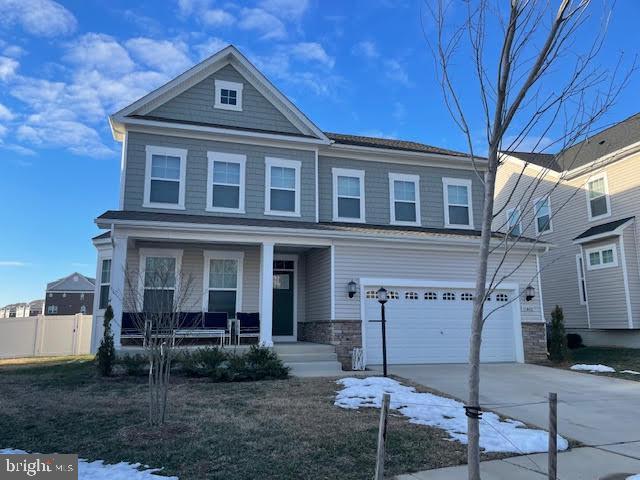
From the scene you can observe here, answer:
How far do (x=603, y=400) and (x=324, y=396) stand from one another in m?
4.92

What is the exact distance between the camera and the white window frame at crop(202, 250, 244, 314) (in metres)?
13.3

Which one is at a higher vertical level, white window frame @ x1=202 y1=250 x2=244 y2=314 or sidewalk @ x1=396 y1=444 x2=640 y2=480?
white window frame @ x1=202 y1=250 x2=244 y2=314

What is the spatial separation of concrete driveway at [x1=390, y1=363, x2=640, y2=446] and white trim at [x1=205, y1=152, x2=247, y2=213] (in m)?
6.00

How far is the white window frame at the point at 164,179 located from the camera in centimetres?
1286

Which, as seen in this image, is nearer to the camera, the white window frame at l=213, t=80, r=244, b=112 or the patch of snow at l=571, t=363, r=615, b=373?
the patch of snow at l=571, t=363, r=615, b=373

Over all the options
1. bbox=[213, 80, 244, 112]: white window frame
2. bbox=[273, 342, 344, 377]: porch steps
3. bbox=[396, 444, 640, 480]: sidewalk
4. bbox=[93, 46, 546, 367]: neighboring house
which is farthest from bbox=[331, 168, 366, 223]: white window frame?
bbox=[396, 444, 640, 480]: sidewalk

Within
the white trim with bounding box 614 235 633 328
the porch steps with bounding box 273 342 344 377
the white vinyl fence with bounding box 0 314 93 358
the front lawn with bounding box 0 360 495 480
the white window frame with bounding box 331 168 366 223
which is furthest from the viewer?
the white vinyl fence with bounding box 0 314 93 358

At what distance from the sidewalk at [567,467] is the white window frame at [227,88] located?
11.6 m

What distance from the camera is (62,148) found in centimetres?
1794

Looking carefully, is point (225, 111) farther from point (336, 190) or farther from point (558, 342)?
point (558, 342)

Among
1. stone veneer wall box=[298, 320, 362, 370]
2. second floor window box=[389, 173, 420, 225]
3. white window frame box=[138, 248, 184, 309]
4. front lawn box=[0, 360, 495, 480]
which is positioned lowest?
front lawn box=[0, 360, 495, 480]

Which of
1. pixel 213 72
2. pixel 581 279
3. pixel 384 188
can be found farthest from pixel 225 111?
pixel 581 279

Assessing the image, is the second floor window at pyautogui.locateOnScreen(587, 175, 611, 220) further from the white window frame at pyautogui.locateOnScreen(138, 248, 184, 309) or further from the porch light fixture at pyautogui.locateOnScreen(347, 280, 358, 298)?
the white window frame at pyautogui.locateOnScreen(138, 248, 184, 309)

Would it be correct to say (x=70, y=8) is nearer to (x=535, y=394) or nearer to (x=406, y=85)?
(x=406, y=85)
